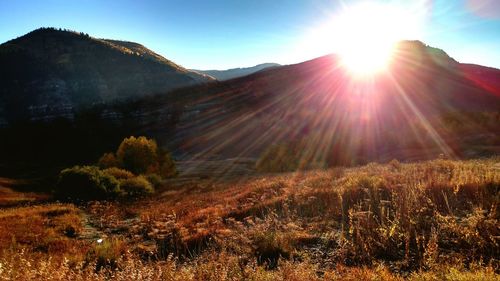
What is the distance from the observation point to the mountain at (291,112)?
109125 millimetres

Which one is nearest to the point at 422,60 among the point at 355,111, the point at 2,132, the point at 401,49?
the point at 401,49

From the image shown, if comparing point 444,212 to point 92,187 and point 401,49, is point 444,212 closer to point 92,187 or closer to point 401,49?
point 92,187

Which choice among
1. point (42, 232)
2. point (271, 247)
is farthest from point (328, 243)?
point (42, 232)

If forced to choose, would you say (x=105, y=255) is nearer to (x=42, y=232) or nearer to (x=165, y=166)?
(x=42, y=232)

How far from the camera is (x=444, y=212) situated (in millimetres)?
10039

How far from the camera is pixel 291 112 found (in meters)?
138

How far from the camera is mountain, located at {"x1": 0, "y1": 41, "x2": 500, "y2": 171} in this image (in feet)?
358

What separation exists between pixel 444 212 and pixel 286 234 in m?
4.47

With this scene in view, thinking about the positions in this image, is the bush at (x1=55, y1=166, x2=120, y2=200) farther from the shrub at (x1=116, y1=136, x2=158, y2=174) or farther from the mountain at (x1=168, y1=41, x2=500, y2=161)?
the mountain at (x1=168, y1=41, x2=500, y2=161)

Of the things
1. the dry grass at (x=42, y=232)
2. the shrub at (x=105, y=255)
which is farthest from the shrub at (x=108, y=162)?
the shrub at (x=105, y=255)

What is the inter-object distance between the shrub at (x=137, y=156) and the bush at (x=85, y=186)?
21.3m

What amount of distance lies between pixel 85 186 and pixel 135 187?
19.7ft

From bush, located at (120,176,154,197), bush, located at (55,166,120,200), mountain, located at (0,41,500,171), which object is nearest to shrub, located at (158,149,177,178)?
bush, located at (120,176,154,197)

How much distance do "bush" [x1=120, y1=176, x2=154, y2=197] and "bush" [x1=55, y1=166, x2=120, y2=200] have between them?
5.63 ft
